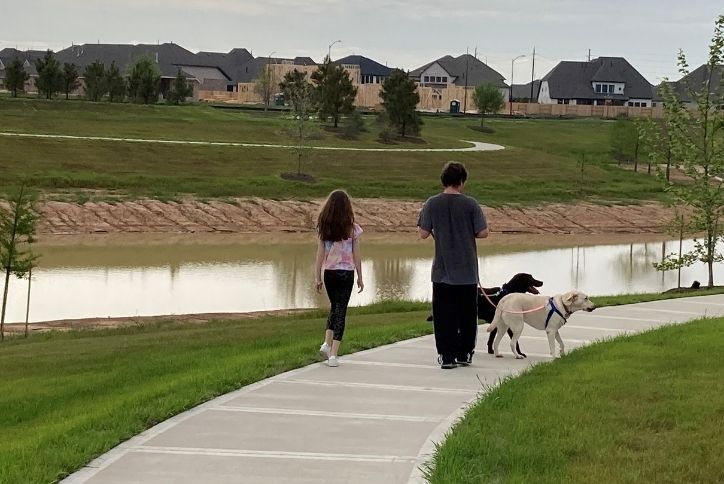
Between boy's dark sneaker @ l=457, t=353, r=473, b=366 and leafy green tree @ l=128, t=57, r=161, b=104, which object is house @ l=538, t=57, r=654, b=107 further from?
boy's dark sneaker @ l=457, t=353, r=473, b=366

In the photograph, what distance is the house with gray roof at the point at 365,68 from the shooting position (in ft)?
482

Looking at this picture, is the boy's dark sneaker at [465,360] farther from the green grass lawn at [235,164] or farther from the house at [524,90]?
the house at [524,90]

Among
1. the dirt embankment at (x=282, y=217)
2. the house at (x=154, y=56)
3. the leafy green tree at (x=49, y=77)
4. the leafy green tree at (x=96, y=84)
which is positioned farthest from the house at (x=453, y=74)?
the dirt embankment at (x=282, y=217)

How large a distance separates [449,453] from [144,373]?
5.25 meters

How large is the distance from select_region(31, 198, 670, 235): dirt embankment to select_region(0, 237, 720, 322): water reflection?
15.7 feet

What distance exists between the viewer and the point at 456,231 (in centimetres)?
1155

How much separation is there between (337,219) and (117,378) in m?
2.75

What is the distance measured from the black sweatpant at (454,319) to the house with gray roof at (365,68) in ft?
445

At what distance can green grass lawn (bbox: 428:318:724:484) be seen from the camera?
706 centimetres

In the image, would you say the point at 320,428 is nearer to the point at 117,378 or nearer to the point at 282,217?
the point at 117,378

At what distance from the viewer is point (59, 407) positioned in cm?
1034

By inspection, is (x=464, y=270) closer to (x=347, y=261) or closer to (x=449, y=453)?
(x=347, y=261)

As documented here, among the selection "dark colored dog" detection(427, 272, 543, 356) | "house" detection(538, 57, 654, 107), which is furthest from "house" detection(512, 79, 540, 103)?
"dark colored dog" detection(427, 272, 543, 356)

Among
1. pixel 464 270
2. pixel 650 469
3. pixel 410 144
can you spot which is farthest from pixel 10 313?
pixel 410 144
